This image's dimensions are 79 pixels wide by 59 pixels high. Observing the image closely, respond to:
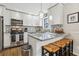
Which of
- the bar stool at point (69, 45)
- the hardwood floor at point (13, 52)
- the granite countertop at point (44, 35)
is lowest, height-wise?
the hardwood floor at point (13, 52)

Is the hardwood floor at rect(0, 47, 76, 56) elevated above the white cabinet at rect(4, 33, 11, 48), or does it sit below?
below

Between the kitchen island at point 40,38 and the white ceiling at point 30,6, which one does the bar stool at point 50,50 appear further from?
the white ceiling at point 30,6

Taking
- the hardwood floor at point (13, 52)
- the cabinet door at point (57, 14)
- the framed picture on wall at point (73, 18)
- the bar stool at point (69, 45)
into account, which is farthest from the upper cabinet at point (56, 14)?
the hardwood floor at point (13, 52)

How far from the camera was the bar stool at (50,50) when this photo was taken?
2062 mm

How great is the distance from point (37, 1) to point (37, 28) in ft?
1.59

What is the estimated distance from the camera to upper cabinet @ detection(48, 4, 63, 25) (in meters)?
2.07

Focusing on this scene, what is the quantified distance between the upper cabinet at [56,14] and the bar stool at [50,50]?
1.38 feet

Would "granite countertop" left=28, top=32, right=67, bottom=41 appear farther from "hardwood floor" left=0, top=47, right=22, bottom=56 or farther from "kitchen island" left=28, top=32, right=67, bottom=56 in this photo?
"hardwood floor" left=0, top=47, right=22, bottom=56

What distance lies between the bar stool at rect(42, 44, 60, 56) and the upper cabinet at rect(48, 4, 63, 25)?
42 cm

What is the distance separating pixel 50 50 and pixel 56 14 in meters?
0.64

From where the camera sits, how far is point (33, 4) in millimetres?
2107

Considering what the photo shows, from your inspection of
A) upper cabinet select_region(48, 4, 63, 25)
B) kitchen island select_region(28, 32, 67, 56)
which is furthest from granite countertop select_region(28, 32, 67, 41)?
upper cabinet select_region(48, 4, 63, 25)

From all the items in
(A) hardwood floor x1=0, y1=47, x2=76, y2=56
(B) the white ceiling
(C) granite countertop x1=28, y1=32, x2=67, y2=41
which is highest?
(B) the white ceiling

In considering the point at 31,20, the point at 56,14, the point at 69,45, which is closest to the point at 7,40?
the point at 31,20
